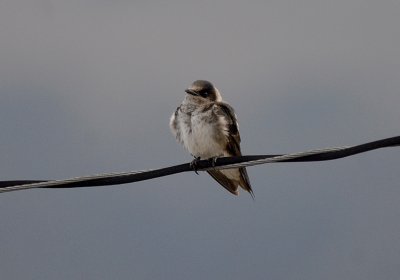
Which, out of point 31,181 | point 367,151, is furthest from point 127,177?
point 367,151

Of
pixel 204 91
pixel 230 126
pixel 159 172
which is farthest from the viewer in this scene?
pixel 204 91

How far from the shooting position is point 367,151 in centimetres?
604

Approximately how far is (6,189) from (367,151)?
2.66 meters

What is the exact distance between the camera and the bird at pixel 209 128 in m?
9.91

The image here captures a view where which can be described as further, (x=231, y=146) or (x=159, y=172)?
(x=231, y=146)

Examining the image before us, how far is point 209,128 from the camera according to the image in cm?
992

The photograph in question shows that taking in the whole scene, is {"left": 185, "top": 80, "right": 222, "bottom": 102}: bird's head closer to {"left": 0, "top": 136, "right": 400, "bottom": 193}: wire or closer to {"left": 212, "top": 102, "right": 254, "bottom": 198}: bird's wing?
{"left": 212, "top": 102, "right": 254, "bottom": 198}: bird's wing

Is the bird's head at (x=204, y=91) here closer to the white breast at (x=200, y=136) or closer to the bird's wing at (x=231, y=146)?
the bird's wing at (x=231, y=146)

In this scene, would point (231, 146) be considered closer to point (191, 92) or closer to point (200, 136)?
point (200, 136)

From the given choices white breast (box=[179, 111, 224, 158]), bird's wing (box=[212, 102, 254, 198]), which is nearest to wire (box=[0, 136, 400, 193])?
white breast (box=[179, 111, 224, 158])

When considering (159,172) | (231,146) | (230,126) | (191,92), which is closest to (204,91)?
(191,92)

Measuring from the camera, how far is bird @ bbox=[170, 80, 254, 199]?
991 centimetres

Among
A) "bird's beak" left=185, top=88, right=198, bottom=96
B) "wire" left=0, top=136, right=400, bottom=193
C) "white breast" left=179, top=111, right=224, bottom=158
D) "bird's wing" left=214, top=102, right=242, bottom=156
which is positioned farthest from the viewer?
"bird's beak" left=185, top=88, right=198, bottom=96

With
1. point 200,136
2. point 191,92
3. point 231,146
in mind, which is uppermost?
point 191,92
